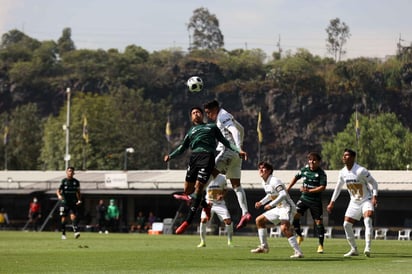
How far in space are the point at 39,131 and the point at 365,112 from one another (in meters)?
53.7

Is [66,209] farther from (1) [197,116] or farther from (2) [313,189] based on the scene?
(1) [197,116]

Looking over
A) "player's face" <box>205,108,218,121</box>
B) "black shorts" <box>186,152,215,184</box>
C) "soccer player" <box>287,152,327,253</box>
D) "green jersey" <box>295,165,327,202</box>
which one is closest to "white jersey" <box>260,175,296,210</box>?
"black shorts" <box>186,152,215,184</box>

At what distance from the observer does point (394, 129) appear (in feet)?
493

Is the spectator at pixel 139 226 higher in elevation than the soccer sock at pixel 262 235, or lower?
lower

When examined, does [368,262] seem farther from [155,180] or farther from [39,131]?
[39,131]

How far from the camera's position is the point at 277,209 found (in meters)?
24.2

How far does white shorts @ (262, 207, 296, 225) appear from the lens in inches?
942

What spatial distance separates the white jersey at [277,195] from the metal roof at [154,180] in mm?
45772

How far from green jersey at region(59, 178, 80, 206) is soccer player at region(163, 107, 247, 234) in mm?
15295

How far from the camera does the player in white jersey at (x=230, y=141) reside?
24.5 m

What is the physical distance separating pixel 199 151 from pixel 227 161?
2132 millimetres

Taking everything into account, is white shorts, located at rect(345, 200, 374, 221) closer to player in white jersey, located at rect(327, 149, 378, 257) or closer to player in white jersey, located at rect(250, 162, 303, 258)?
player in white jersey, located at rect(327, 149, 378, 257)

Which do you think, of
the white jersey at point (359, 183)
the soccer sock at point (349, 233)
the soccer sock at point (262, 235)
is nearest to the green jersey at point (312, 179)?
the white jersey at point (359, 183)

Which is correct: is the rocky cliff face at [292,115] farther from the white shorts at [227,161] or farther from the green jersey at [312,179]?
the white shorts at [227,161]
